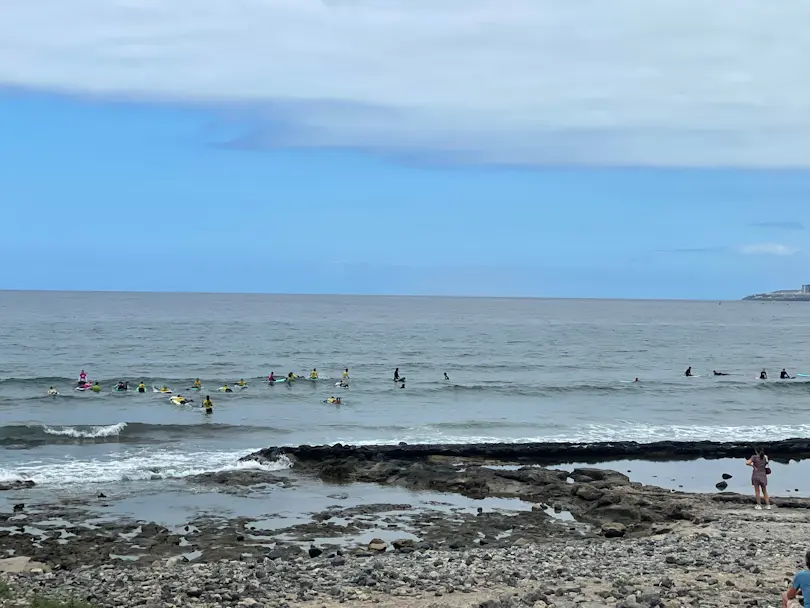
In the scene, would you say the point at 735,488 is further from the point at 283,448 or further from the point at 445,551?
the point at 283,448

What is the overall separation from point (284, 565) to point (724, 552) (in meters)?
8.44

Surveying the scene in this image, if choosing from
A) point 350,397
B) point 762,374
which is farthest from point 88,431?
point 762,374

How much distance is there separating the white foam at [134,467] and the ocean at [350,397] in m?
0.09

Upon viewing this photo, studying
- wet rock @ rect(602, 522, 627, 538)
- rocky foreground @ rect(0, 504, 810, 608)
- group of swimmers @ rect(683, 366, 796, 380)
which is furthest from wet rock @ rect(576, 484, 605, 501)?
group of swimmers @ rect(683, 366, 796, 380)

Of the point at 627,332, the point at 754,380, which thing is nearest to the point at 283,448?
the point at 754,380

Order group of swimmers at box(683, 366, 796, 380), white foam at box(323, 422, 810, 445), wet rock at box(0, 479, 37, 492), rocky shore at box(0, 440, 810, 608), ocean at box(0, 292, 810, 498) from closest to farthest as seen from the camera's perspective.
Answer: rocky shore at box(0, 440, 810, 608) → wet rock at box(0, 479, 37, 492) → ocean at box(0, 292, 810, 498) → white foam at box(323, 422, 810, 445) → group of swimmers at box(683, 366, 796, 380)

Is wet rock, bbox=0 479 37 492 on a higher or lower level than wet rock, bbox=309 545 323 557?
lower

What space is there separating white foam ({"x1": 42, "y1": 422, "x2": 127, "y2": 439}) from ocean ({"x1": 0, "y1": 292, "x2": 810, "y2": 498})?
111 millimetres

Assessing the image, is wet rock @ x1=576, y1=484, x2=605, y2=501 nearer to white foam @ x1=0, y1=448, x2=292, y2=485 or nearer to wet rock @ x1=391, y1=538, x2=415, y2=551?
wet rock @ x1=391, y1=538, x2=415, y2=551

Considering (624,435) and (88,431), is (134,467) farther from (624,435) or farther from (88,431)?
(624,435)

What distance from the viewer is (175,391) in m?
48.4

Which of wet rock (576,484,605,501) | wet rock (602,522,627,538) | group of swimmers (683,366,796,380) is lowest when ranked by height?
wet rock (602,522,627,538)

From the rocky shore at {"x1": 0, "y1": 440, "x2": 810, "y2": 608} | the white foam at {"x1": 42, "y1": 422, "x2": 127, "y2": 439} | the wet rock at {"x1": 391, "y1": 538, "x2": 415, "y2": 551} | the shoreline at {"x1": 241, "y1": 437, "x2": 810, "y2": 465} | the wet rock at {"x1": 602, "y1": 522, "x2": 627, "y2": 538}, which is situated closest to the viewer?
the rocky shore at {"x1": 0, "y1": 440, "x2": 810, "y2": 608}

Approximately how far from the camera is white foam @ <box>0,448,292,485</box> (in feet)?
84.3
